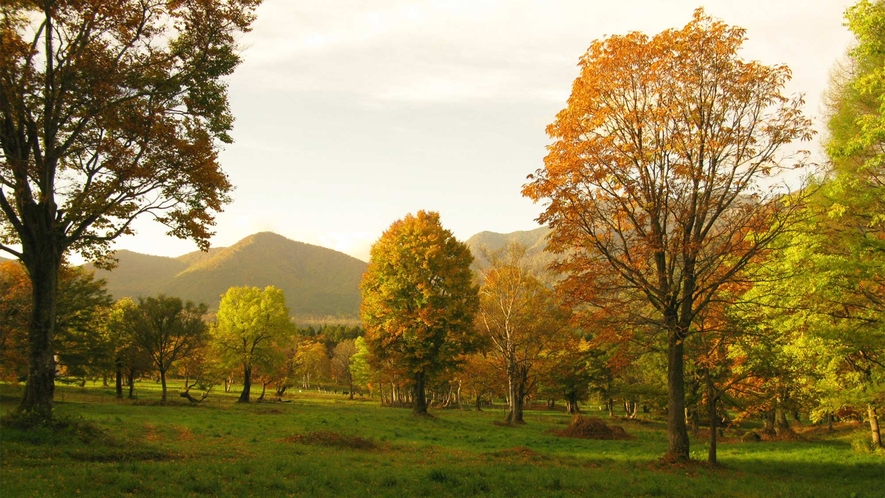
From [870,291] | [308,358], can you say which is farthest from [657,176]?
[308,358]

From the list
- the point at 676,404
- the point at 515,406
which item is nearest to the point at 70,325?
the point at 515,406

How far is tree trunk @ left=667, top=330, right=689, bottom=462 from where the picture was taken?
16719mm

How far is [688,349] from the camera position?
20.4 meters

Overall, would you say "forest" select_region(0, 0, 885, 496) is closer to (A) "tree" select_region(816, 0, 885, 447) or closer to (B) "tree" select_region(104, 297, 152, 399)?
(A) "tree" select_region(816, 0, 885, 447)

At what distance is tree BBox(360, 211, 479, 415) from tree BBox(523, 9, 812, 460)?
18952 mm

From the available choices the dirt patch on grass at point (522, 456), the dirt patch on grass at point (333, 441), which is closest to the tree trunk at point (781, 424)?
the dirt patch on grass at point (522, 456)

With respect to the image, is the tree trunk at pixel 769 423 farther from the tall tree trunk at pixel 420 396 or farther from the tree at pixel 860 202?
the tall tree trunk at pixel 420 396

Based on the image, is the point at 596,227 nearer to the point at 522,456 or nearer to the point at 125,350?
the point at 522,456

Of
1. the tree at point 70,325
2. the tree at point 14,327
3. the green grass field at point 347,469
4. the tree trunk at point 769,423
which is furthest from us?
the tree trunk at point 769,423

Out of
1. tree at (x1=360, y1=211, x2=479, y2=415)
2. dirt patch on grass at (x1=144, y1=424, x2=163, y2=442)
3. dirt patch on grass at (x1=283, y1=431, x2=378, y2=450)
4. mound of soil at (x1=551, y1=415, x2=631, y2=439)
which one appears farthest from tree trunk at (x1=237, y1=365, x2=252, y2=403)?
dirt patch on grass at (x1=283, y1=431, x2=378, y2=450)

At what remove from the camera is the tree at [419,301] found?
115ft

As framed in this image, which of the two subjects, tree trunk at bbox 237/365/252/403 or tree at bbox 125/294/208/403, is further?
tree trunk at bbox 237/365/252/403

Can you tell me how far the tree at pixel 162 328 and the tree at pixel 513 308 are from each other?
25.7 m

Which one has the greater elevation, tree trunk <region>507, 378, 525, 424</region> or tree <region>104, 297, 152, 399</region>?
tree <region>104, 297, 152, 399</region>
